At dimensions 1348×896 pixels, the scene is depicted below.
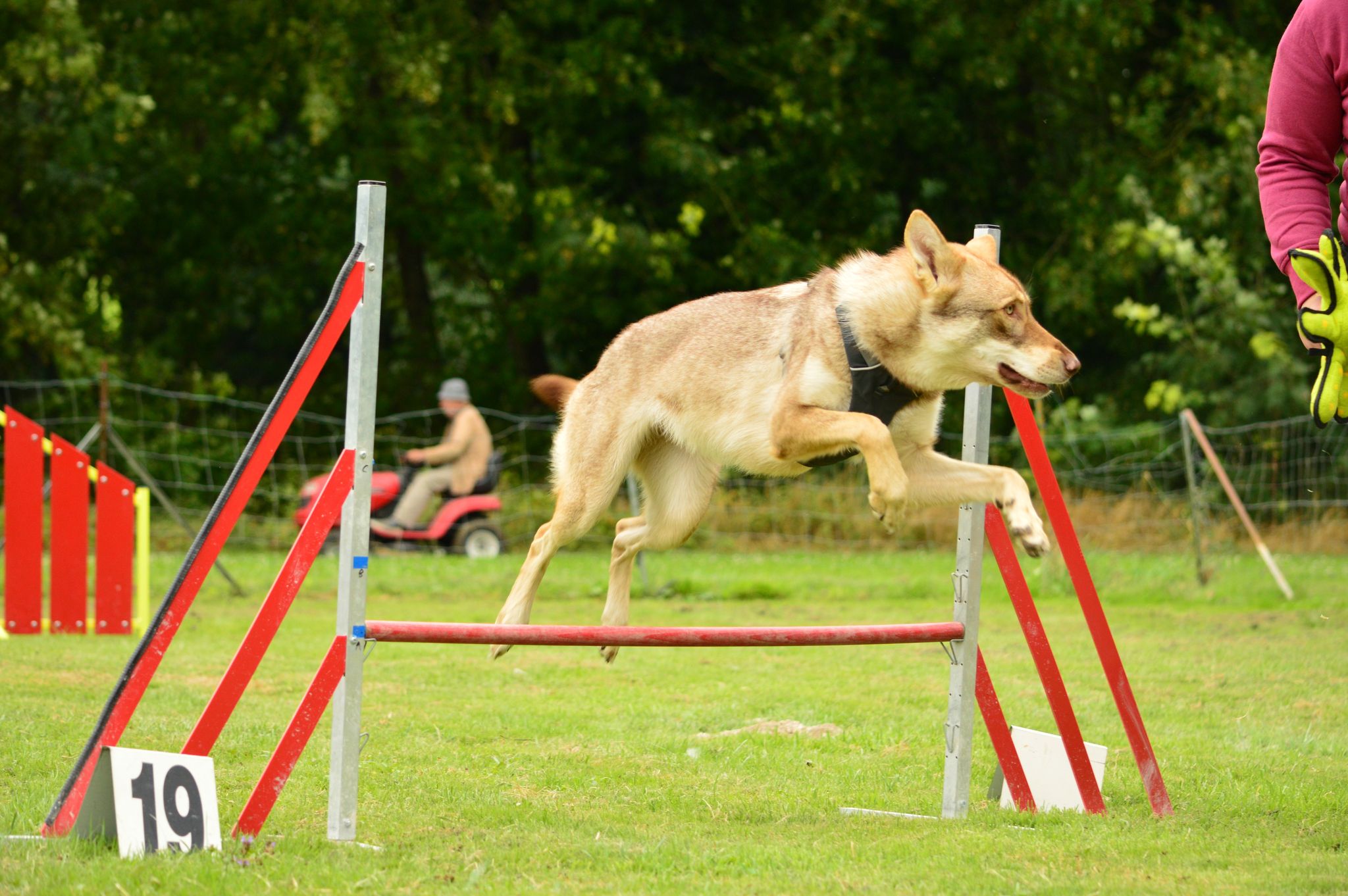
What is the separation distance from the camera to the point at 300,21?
19.5m

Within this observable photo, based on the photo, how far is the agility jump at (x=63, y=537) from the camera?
29.5 feet

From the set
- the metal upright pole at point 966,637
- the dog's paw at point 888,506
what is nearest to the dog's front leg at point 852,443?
the dog's paw at point 888,506

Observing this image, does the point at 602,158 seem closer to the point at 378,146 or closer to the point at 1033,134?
the point at 378,146

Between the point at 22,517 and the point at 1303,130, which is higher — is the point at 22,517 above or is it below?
below

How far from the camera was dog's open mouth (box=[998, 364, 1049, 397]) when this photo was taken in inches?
181

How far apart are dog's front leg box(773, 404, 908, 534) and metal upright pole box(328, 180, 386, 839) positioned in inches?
53.3

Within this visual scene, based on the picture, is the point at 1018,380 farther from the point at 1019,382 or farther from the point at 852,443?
the point at 852,443

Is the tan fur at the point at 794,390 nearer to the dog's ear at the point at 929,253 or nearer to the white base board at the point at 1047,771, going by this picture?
the dog's ear at the point at 929,253

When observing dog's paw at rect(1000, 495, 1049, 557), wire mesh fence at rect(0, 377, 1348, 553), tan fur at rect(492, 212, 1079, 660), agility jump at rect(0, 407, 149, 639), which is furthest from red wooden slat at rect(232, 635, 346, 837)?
wire mesh fence at rect(0, 377, 1348, 553)

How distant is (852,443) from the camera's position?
452cm

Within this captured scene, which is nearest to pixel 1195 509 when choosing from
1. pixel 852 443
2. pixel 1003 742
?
pixel 1003 742

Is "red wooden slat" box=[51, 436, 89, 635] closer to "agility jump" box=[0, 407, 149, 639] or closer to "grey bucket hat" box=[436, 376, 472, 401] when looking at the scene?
"agility jump" box=[0, 407, 149, 639]

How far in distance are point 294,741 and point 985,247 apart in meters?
2.86

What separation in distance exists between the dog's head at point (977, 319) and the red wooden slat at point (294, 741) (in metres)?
→ 2.17
